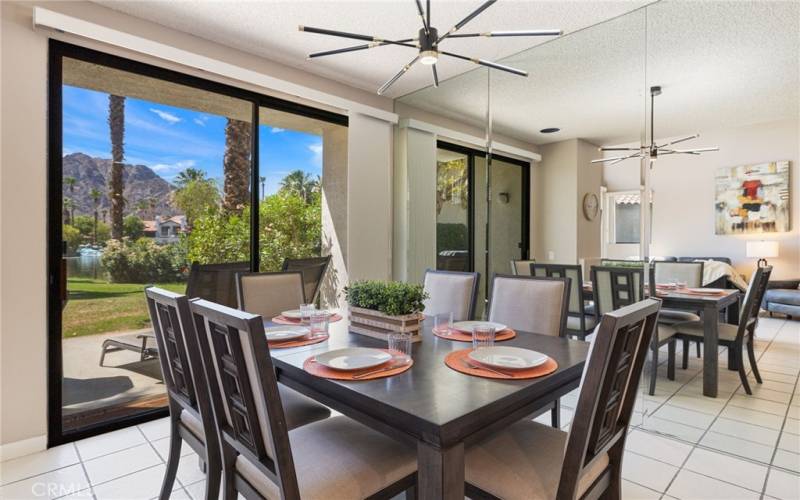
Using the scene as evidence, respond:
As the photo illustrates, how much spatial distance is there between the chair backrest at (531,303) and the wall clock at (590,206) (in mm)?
1219

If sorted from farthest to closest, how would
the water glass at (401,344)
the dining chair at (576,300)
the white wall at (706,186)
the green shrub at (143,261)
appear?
the dining chair at (576,300), the white wall at (706,186), the green shrub at (143,261), the water glass at (401,344)

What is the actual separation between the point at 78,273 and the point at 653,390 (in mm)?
3887

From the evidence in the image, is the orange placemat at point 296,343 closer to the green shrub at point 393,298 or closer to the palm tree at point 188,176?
the green shrub at point 393,298

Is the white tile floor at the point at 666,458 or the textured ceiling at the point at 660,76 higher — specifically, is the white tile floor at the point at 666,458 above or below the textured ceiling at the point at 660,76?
below

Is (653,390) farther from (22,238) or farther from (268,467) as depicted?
(22,238)

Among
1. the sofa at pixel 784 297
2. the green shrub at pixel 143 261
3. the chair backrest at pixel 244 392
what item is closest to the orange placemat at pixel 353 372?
the chair backrest at pixel 244 392

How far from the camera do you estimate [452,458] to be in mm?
956

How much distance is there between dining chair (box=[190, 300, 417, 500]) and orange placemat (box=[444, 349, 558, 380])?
326mm

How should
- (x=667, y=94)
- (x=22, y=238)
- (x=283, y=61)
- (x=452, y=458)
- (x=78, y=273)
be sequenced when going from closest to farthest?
(x=452, y=458) → (x=22, y=238) → (x=78, y=273) → (x=667, y=94) → (x=283, y=61)

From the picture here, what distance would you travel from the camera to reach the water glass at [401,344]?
143 centimetres

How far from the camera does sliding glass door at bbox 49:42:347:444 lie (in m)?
2.39

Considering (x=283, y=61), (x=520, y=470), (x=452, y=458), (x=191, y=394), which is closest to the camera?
(x=452, y=458)

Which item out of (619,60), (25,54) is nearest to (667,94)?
(619,60)

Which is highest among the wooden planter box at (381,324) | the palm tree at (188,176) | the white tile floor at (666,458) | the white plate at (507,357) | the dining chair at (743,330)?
the palm tree at (188,176)
